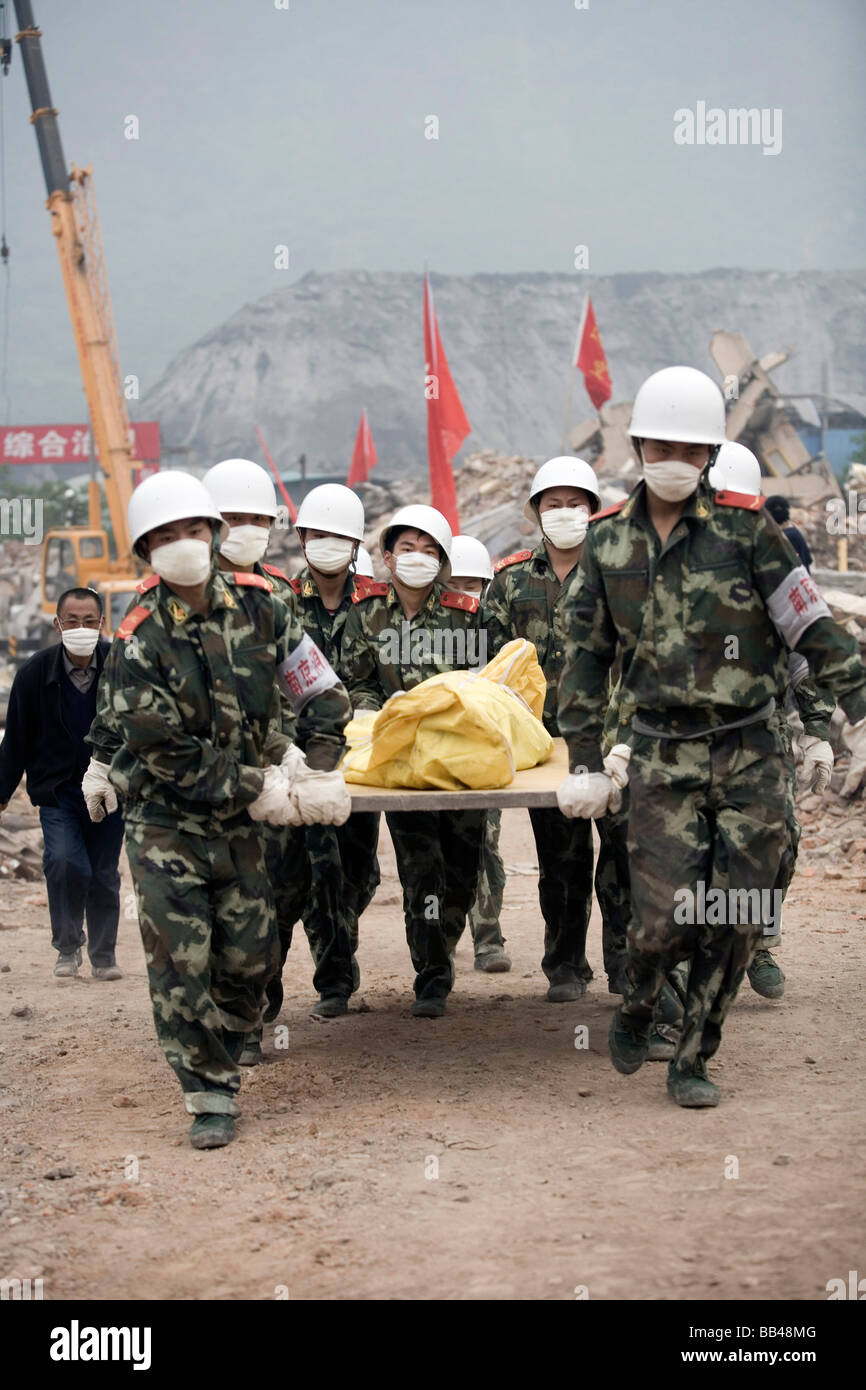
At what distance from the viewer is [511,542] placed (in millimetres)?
25531

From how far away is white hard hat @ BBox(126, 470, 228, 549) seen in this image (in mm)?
4758

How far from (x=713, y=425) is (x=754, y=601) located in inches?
20.7

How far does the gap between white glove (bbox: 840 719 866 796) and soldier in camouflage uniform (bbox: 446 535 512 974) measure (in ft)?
12.9

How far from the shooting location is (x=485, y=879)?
25.8 ft

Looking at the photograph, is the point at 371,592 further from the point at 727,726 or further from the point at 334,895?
the point at 727,726

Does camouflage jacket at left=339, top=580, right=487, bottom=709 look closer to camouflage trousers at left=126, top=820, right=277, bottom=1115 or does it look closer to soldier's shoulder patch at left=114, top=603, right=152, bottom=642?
camouflage trousers at left=126, top=820, right=277, bottom=1115

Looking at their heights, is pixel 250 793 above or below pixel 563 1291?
above

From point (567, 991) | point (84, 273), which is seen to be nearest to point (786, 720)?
point (567, 991)

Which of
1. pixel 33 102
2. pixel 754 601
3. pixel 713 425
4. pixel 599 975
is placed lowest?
pixel 599 975

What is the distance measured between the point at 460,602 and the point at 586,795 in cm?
167

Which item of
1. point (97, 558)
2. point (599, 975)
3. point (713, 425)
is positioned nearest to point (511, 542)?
point (97, 558)

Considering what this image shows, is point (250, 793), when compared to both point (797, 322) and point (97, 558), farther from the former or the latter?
point (797, 322)

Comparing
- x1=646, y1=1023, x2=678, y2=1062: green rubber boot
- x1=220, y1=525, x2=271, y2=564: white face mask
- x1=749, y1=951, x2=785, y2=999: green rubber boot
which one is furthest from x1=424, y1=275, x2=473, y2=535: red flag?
x1=646, y1=1023, x2=678, y2=1062: green rubber boot

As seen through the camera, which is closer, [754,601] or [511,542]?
[754,601]
